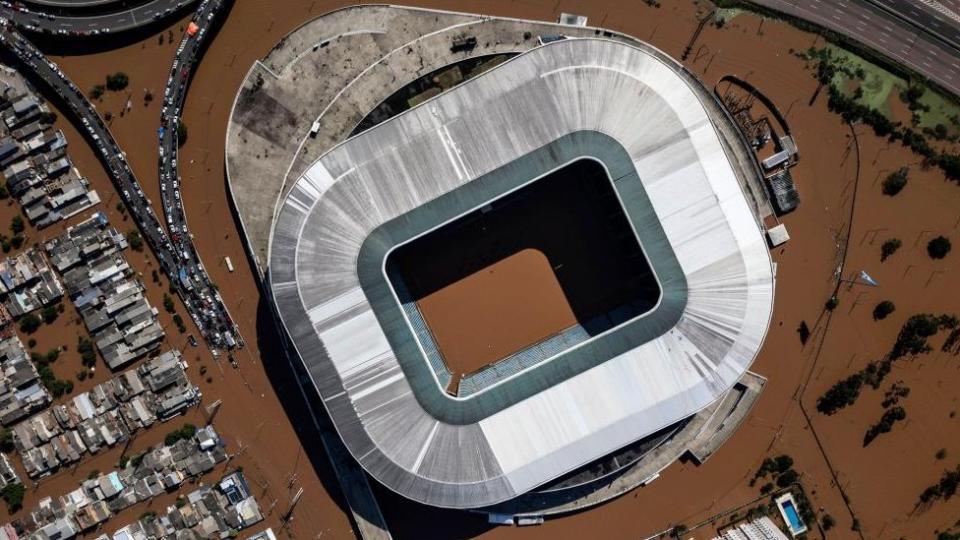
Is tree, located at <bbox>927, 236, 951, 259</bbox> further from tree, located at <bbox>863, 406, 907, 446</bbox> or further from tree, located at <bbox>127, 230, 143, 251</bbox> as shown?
tree, located at <bbox>127, 230, 143, 251</bbox>

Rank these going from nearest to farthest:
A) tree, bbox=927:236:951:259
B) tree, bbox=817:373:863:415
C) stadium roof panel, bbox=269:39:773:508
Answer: stadium roof panel, bbox=269:39:773:508, tree, bbox=927:236:951:259, tree, bbox=817:373:863:415

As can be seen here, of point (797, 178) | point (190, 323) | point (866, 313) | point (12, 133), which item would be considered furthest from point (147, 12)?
point (866, 313)

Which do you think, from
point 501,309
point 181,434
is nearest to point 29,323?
point 181,434

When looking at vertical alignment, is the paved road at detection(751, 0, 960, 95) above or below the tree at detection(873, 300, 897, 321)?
above

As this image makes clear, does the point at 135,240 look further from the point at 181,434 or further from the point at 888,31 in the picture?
the point at 888,31

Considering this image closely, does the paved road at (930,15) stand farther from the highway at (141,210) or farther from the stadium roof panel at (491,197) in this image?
the highway at (141,210)

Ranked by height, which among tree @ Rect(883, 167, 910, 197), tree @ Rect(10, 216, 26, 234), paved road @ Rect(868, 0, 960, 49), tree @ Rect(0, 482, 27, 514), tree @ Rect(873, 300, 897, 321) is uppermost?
tree @ Rect(10, 216, 26, 234)

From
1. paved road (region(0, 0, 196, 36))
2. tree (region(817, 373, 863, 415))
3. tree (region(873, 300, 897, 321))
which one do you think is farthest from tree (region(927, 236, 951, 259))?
paved road (region(0, 0, 196, 36))
